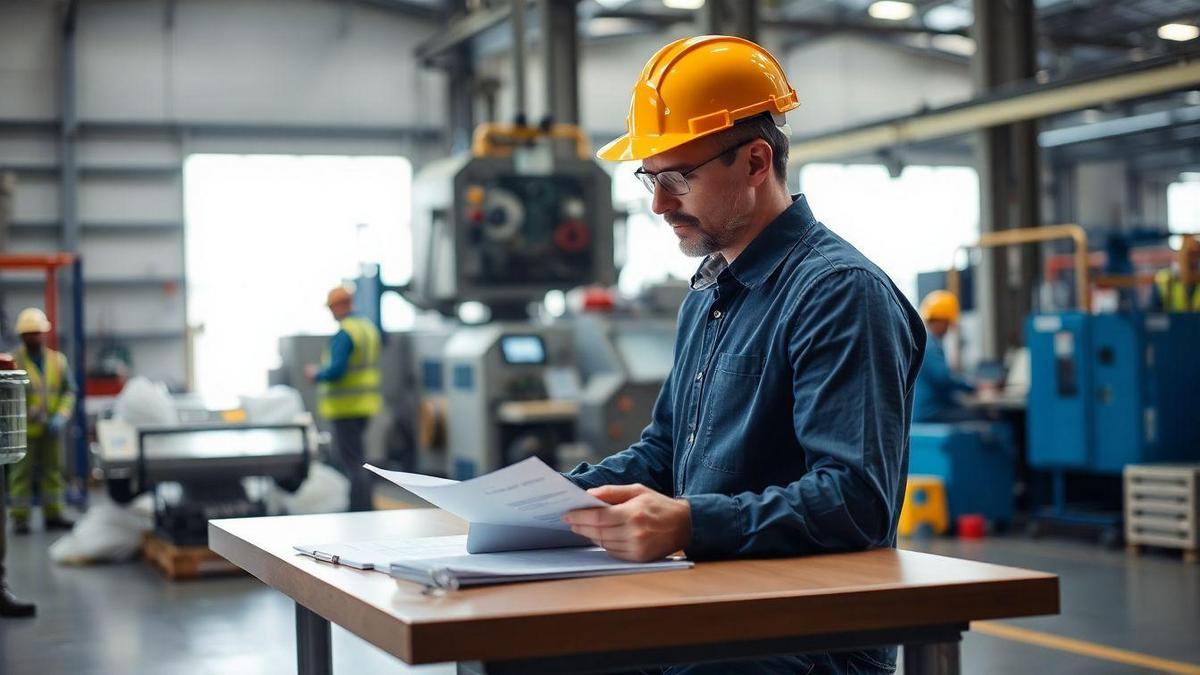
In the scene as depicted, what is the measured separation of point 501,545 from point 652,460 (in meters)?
0.53

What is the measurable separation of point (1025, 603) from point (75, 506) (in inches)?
443

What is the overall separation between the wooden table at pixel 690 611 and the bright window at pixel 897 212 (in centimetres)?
1712

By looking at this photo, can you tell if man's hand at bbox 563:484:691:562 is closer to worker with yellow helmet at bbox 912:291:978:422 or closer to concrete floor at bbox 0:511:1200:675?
concrete floor at bbox 0:511:1200:675

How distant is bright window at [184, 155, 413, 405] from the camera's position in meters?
16.8

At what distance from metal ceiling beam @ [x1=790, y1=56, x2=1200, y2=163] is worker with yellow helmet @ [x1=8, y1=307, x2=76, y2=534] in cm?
562

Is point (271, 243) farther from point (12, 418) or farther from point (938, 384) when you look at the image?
point (12, 418)

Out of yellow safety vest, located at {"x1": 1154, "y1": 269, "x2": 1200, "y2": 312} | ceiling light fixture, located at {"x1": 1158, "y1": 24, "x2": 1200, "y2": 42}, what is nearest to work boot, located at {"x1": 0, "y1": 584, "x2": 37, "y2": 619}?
yellow safety vest, located at {"x1": 1154, "y1": 269, "x2": 1200, "y2": 312}

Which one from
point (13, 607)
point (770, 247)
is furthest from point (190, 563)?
point (770, 247)

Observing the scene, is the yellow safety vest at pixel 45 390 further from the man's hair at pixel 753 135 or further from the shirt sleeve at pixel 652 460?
the man's hair at pixel 753 135

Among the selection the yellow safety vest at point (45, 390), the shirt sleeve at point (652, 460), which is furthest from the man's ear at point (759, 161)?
the yellow safety vest at point (45, 390)

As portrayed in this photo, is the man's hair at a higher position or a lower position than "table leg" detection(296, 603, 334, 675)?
higher

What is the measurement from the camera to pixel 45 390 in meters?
9.57

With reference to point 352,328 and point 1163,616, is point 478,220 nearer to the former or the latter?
point 352,328

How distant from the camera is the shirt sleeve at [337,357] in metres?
9.05
